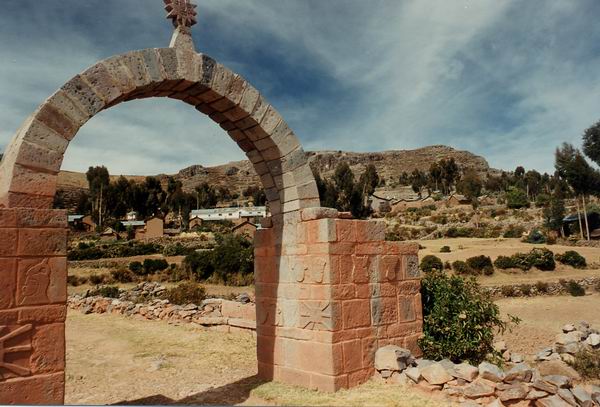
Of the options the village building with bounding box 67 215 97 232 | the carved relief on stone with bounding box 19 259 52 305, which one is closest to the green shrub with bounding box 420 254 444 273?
the carved relief on stone with bounding box 19 259 52 305

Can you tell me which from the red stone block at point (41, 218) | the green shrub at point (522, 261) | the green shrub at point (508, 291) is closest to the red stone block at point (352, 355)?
the red stone block at point (41, 218)

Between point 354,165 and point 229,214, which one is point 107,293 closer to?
point 229,214

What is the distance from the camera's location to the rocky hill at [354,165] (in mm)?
116875

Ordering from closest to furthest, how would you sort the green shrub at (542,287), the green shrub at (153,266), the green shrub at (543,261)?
the green shrub at (542,287) → the green shrub at (543,261) → the green shrub at (153,266)

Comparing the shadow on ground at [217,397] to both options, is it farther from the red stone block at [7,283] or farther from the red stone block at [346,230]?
the red stone block at [7,283]

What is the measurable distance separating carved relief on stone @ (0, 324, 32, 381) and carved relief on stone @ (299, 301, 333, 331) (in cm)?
326

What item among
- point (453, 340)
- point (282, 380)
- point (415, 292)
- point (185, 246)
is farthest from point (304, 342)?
point (185, 246)

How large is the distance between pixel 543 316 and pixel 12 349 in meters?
17.0

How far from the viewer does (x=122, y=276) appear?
25016mm

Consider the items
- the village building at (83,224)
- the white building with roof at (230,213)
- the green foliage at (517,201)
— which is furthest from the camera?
the white building with roof at (230,213)

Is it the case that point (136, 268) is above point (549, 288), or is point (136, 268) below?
above

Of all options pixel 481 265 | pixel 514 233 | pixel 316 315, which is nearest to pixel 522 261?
pixel 481 265

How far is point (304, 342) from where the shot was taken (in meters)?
6.16

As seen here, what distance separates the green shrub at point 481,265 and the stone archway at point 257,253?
19535 mm
